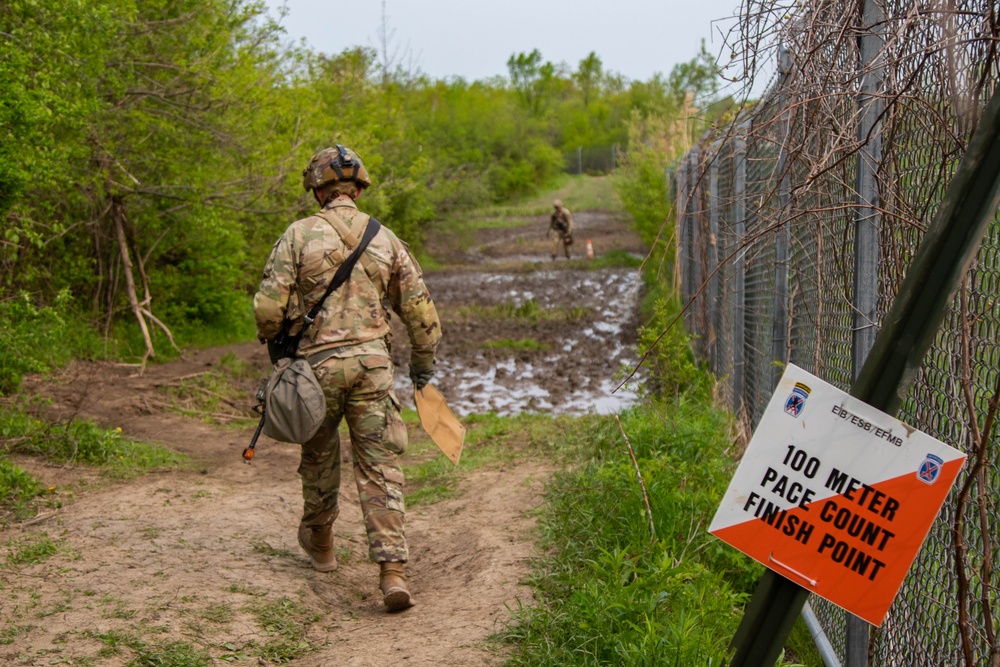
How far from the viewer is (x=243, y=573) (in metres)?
5.08

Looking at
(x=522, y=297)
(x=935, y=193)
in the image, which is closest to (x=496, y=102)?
(x=522, y=297)

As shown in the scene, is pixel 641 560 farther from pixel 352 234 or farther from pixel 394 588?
pixel 352 234

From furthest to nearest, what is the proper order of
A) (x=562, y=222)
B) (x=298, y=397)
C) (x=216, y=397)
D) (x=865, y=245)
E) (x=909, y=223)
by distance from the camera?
(x=562, y=222) → (x=216, y=397) → (x=298, y=397) → (x=865, y=245) → (x=909, y=223)

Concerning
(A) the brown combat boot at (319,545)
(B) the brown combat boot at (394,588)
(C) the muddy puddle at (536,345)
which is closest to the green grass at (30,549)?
(A) the brown combat boot at (319,545)

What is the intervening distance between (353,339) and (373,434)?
0.47 m

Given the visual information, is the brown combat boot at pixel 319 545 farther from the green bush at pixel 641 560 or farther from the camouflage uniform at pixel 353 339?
the green bush at pixel 641 560

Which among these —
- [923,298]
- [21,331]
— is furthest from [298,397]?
[923,298]

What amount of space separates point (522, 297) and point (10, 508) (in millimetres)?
14272

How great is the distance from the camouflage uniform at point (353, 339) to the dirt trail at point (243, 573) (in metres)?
0.44

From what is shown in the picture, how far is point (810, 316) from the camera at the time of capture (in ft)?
13.9

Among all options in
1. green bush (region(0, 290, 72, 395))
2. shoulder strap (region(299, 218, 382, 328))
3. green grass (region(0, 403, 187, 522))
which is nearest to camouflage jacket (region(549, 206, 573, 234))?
green grass (region(0, 403, 187, 522))

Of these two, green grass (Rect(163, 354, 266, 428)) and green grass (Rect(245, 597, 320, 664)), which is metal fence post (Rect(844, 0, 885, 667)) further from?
green grass (Rect(163, 354, 266, 428))

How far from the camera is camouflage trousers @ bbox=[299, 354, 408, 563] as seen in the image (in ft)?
16.1

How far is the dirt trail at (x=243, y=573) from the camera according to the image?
4.15m
